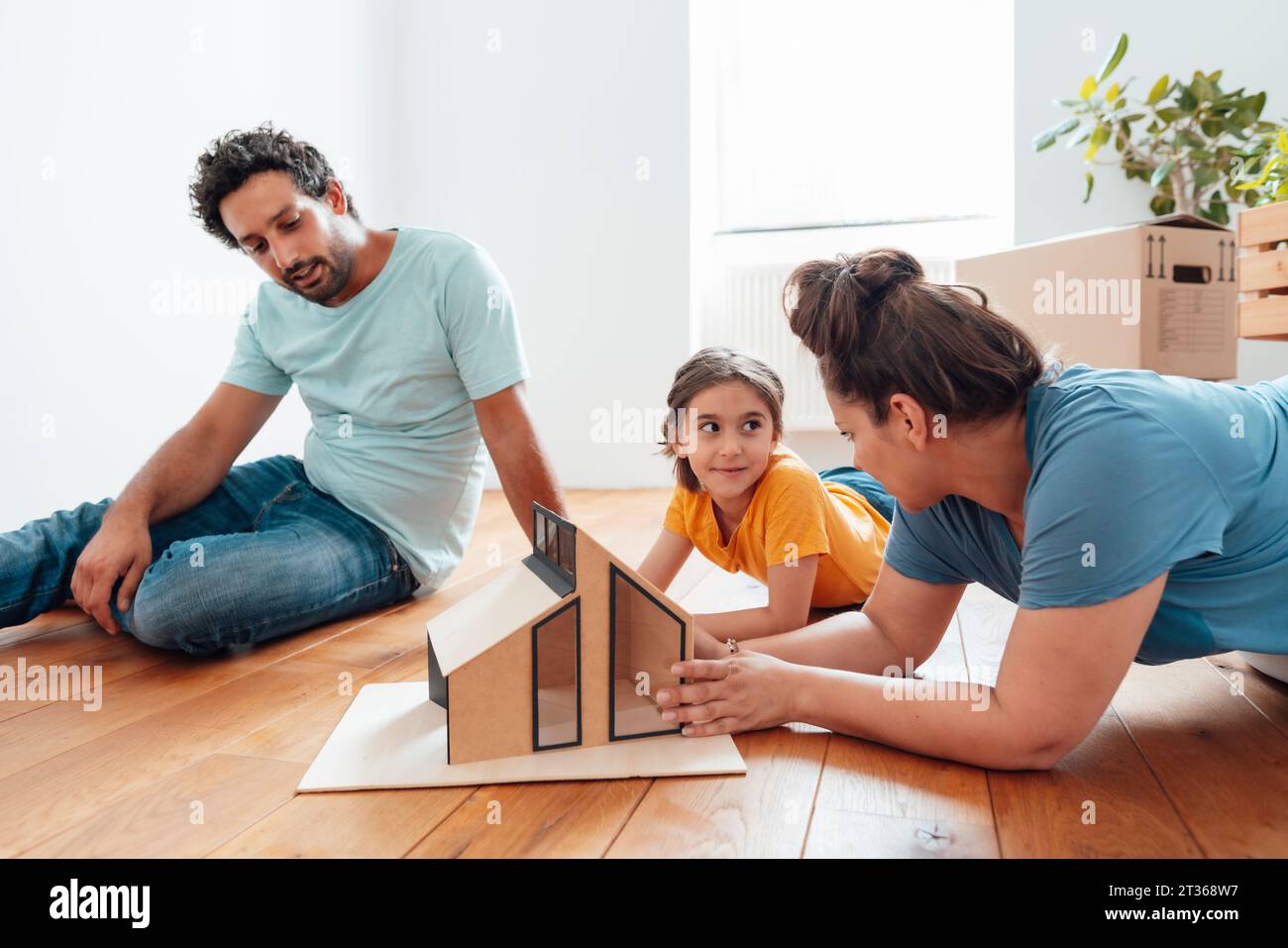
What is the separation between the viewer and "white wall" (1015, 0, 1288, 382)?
3.16 m

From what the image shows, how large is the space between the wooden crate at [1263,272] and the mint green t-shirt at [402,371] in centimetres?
159

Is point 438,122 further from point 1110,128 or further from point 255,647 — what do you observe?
point 255,647

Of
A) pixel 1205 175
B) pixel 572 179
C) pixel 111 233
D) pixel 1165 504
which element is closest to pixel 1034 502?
pixel 1165 504

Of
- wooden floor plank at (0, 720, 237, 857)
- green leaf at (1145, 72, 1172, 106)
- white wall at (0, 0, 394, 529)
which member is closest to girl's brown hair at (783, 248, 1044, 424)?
wooden floor plank at (0, 720, 237, 857)

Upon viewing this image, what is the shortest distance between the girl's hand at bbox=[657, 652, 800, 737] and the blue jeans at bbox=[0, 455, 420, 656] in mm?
774

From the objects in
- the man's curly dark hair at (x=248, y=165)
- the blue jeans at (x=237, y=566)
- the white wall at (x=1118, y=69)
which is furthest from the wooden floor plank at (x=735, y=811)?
the white wall at (x=1118, y=69)

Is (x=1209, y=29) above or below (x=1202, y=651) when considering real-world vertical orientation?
above

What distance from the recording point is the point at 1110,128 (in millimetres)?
3109

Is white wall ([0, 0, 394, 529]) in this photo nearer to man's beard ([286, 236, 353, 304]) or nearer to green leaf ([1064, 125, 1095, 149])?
man's beard ([286, 236, 353, 304])

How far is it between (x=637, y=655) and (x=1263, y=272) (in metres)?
1.74
